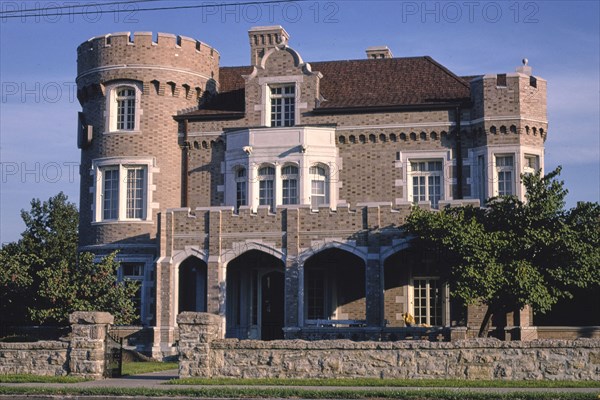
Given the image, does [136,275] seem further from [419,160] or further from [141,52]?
[419,160]

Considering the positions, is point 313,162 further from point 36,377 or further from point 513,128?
point 36,377

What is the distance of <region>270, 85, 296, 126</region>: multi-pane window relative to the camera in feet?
119

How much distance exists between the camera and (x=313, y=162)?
35062mm

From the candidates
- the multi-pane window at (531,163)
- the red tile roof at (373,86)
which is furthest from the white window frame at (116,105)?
the multi-pane window at (531,163)

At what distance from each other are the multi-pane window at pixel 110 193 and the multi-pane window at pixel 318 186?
722cm

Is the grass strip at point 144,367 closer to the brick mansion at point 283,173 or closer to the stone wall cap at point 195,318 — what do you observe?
the brick mansion at point 283,173

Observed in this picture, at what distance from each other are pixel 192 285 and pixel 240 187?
4020mm

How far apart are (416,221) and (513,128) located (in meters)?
6.37

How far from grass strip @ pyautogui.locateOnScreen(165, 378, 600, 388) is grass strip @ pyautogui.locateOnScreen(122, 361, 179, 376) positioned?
4.40 meters

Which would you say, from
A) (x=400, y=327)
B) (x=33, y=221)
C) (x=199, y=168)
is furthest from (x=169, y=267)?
(x=33, y=221)

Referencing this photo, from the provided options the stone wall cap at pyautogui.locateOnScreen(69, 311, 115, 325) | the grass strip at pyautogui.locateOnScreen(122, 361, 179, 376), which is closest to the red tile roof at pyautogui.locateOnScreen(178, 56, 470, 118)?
the grass strip at pyautogui.locateOnScreen(122, 361, 179, 376)

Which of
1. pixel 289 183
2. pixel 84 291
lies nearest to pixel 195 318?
pixel 84 291

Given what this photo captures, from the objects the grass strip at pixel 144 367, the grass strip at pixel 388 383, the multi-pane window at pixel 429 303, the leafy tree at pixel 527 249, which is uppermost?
the leafy tree at pixel 527 249

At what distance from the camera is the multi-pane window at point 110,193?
35.8 m
